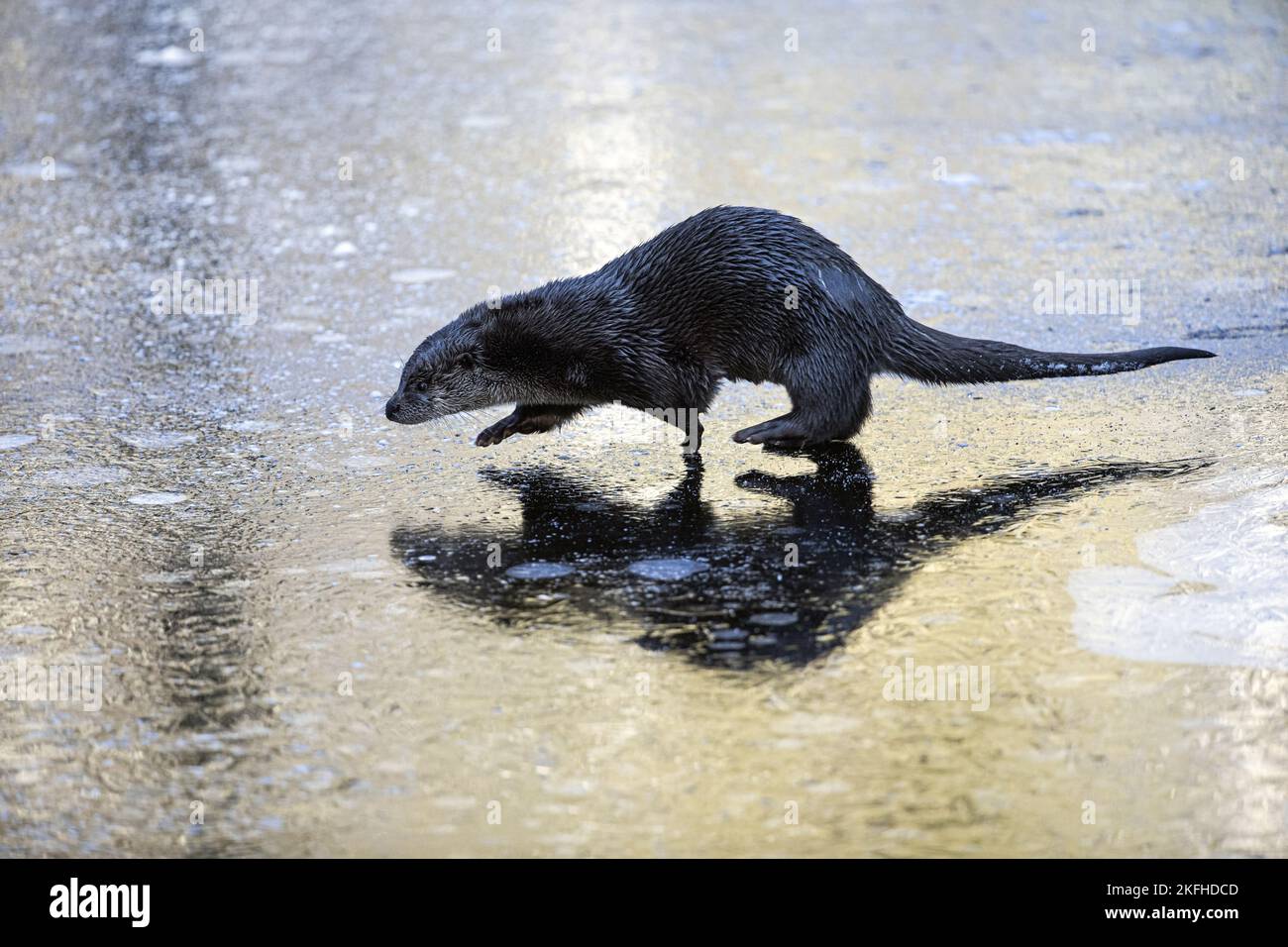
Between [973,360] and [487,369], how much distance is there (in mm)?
1383

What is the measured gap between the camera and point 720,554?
12.9ft

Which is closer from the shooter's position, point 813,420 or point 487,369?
point 813,420

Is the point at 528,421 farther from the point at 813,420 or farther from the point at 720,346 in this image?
the point at 813,420

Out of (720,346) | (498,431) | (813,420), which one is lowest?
(498,431)

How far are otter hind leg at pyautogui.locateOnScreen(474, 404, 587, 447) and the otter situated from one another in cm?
8

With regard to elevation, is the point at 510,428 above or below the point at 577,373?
below

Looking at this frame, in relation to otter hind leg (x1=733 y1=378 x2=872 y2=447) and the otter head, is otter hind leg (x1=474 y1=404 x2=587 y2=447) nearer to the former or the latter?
the otter head

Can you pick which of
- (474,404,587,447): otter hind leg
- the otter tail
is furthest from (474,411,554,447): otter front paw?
the otter tail

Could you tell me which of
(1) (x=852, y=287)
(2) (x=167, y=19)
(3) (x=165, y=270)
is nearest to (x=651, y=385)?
(1) (x=852, y=287)

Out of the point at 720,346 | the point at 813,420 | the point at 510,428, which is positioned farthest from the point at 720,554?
the point at 510,428

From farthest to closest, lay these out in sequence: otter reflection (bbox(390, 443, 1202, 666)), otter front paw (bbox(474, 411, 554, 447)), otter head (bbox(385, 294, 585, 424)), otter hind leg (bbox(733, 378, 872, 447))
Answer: otter front paw (bbox(474, 411, 554, 447)) → otter head (bbox(385, 294, 585, 424)) → otter hind leg (bbox(733, 378, 872, 447)) → otter reflection (bbox(390, 443, 1202, 666))

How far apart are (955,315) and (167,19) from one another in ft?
26.8

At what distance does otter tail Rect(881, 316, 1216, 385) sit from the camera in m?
4.61

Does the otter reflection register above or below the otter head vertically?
below
